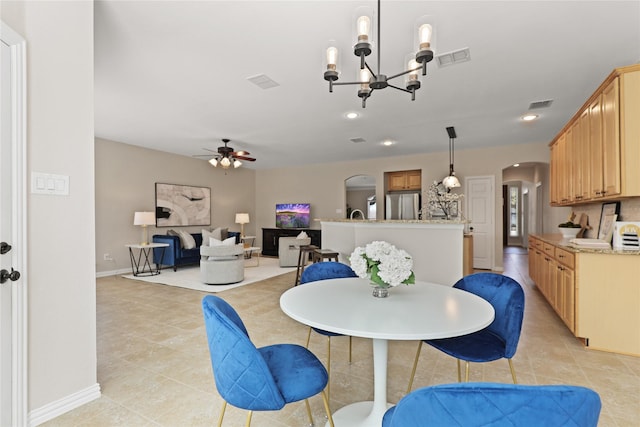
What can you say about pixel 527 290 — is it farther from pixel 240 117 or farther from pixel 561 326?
pixel 240 117

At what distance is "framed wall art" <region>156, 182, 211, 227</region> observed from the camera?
7.05 metres

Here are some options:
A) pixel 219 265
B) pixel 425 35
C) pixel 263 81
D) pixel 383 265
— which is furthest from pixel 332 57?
pixel 219 265

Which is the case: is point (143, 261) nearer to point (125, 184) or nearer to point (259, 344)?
point (125, 184)

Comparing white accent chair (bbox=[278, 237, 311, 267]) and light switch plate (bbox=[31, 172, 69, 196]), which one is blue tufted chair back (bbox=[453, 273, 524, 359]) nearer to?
light switch plate (bbox=[31, 172, 69, 196])

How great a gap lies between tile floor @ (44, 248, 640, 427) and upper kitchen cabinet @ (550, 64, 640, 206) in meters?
1.52

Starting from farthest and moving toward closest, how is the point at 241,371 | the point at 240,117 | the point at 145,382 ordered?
the point at 240,117 → the point at 145,382 → the point at 241,371

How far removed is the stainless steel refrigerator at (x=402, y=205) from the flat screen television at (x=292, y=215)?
2372 millimetres

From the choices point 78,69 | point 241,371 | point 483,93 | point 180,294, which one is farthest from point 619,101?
point 180,294

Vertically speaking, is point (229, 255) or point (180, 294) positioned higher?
point (229, 255)

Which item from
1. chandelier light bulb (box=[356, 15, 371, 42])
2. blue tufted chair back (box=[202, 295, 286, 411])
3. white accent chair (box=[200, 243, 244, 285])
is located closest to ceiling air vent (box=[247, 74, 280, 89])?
chandelier light bulb (box=[356, 15, 371, 42])

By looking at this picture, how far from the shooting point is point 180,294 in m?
4.70

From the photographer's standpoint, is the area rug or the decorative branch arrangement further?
the decorative branch arrangement

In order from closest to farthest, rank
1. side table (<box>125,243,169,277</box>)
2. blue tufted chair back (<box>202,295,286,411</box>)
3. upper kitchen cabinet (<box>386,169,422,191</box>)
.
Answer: blue tufted chair back (<box>202,295,286,411</box>) < side table (<box>125,243,169,277</box>) < upper kitchen cabinet (<box>386,169,422,191</box>)

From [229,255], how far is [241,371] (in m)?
4.27
